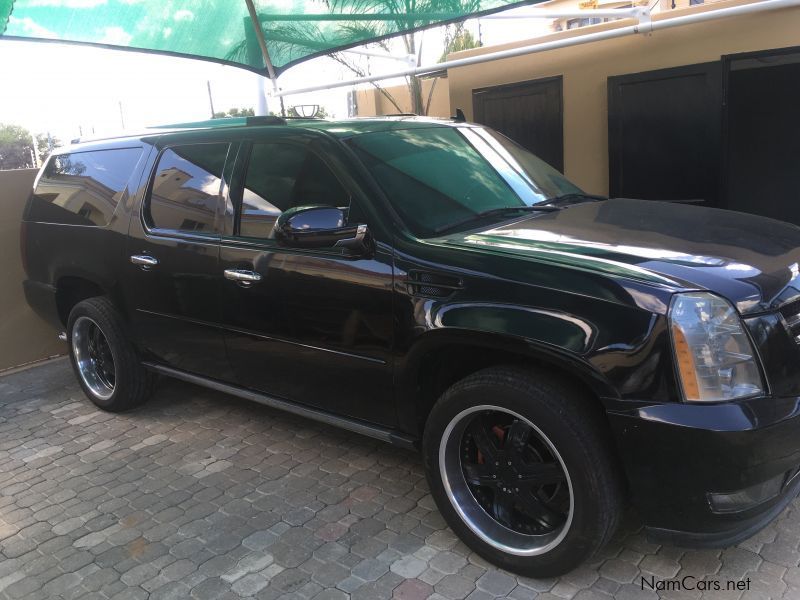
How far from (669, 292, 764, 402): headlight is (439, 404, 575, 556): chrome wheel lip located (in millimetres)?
604

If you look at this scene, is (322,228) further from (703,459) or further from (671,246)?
(703,459)

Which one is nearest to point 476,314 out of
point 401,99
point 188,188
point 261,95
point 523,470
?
point 523,470

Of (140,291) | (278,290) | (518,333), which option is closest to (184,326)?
(140,291)

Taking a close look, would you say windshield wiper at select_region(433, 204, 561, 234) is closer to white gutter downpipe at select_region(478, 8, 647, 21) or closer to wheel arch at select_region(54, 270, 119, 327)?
wheel arch at select_region(54, 270, 119, 327)

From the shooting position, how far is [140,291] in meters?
4.34

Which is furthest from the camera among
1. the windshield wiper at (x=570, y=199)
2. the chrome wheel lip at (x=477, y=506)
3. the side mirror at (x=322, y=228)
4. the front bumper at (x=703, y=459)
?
the windshield wiper at (x=570, y=199)

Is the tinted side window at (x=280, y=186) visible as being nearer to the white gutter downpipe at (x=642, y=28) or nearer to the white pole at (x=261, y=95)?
the white gutter downpipe at (x=642, y=28)

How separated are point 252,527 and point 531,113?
20.6ft

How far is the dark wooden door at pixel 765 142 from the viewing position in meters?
9.20

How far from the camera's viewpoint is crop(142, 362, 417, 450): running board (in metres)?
3.25

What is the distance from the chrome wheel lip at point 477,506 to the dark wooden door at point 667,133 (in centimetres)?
516

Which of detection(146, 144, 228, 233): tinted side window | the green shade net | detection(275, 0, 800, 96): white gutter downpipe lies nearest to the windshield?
detection(146, 144, 228, 233): tinted side window

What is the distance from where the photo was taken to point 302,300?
3.38 meters

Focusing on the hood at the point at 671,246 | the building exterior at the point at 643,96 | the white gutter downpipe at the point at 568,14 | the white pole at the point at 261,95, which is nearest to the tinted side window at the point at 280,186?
the hood at the point at 671,246
